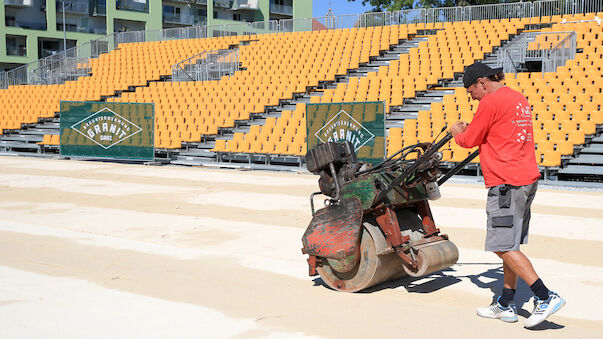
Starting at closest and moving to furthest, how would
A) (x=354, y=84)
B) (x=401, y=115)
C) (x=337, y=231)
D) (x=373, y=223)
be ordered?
(x=337, y=231), (x=373, y=223), (x=401, y=115), (x=354, y=84)

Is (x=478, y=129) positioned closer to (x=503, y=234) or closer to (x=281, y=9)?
(x=503, y=234)

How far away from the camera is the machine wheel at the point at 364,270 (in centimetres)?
551

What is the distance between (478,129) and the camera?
4758 mm

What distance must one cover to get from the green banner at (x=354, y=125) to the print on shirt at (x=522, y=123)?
11.1 metres

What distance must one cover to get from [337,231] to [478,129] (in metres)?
1.47

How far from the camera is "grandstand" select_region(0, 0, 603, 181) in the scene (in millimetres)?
16500

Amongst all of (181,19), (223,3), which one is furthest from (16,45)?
(223,3)

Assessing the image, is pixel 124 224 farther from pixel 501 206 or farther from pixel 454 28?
pixel 454 28

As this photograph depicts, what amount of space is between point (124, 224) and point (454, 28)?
61.4ft

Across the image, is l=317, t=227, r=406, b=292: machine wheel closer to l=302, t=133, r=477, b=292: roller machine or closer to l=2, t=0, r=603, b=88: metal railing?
l=302, t=133, r=477, b=292: roller machine

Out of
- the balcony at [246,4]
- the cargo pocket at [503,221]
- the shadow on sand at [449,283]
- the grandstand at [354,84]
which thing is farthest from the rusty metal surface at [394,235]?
the balcony at [246,4]

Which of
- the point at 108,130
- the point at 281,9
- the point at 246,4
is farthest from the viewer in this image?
the point at 281,9

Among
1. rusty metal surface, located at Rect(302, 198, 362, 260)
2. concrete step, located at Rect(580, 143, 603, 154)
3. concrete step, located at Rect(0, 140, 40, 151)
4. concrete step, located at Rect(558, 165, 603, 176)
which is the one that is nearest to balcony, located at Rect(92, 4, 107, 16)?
concrete step, located at Rect(0, 140, 40, 151)

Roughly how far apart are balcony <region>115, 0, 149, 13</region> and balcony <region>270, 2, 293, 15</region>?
1362 centimetres
